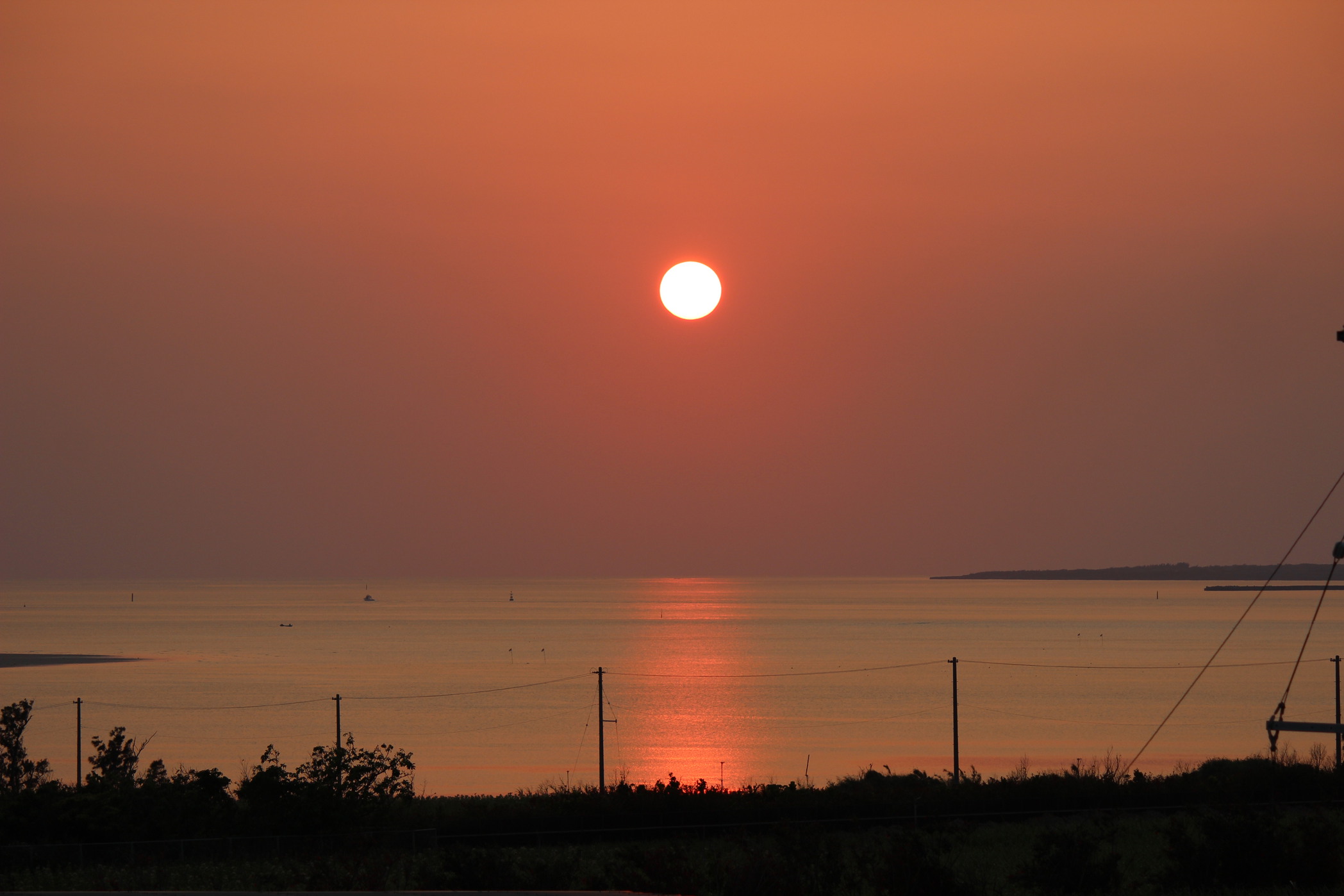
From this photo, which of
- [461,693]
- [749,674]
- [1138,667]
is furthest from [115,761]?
[1138,667]

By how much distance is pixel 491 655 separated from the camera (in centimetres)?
16025

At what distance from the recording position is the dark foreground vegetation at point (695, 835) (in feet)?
63.2

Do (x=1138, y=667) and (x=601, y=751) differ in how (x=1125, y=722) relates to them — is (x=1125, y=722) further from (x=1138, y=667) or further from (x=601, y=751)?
(x=601, y=751)

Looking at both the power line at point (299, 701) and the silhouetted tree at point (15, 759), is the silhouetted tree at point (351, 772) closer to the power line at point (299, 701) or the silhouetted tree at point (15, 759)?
the silhouetted tree at point (15, 759)

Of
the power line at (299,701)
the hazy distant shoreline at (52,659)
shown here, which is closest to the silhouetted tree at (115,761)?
the power line at (299,701)

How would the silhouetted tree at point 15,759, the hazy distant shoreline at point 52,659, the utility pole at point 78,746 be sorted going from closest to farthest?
the utility pole at point 78,746 → the silhouetted tree at point 15,759 → the hazy distant shoreline at point 52,659

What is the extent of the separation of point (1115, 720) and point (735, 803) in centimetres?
7141

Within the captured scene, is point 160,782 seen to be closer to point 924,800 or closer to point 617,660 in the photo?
point 924,800

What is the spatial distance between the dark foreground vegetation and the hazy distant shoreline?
10814cm

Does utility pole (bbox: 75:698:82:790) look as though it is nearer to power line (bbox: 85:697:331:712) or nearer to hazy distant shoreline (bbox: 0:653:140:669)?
power line (bbox: 85:697:331:712)

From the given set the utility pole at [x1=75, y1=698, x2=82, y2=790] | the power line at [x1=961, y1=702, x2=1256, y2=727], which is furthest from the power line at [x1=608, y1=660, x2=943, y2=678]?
the utility pole at [x1=75, y1=698, x2=82, y2=790]

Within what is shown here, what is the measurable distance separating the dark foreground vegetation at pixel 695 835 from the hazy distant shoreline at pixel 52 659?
4258 inches

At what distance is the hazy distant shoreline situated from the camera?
148 meters

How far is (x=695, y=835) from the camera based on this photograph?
32188 mm
